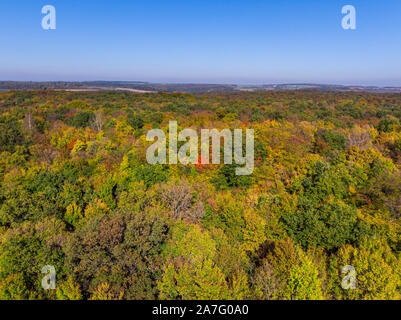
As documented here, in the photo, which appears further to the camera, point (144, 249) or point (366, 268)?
point (144, 249)

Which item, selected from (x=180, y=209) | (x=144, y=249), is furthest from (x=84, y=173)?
(x=144, y=249)

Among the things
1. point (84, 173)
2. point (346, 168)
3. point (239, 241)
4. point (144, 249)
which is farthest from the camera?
point (84, 173)

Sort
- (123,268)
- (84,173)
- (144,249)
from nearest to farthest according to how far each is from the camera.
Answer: (123,268), (144,249), (84,173)

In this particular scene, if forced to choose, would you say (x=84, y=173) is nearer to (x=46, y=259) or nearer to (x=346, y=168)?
(x=46, y=259)

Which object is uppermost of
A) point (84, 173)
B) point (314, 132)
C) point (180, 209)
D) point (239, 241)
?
point (314, 132)

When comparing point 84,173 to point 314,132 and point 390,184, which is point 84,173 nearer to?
point 390,184
